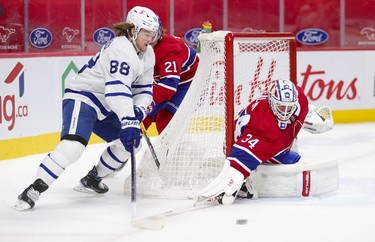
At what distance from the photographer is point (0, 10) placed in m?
8.06

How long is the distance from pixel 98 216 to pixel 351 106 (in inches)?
189

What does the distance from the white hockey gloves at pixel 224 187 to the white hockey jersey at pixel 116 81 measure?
19.1 inches

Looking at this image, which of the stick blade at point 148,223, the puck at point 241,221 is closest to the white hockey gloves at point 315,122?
the puck at point 241,221

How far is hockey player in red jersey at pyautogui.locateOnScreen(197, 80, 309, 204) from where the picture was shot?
4715 millimetres

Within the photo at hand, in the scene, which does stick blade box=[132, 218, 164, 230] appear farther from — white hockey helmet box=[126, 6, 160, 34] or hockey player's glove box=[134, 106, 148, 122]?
white hockey helmet box=[126, 6, 160, 34]

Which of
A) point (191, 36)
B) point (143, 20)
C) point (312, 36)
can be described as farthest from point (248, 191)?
point (312, 36)

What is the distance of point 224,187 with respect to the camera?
4715 mm

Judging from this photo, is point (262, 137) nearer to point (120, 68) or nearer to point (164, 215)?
point (164, 215)

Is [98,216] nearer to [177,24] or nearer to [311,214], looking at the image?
[311,214]

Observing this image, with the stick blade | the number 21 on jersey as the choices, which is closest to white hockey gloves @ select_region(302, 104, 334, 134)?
the number 21 on jersey

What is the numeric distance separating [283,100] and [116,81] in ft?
2.69

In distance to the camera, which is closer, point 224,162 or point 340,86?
point 224,162

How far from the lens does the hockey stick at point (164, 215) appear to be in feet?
13.7

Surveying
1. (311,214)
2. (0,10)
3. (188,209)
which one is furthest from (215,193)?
(0,10)
